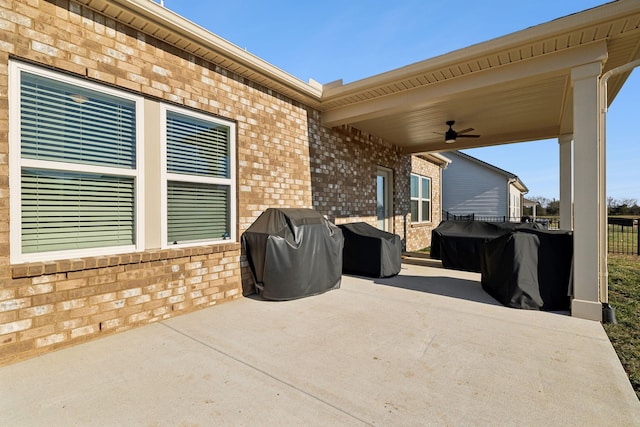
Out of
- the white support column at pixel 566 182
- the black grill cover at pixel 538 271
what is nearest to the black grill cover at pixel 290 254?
the black grill cover at pixel 538 271

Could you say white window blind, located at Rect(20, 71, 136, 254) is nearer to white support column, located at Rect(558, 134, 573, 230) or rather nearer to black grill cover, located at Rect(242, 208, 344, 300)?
black grill cover, located at Rect(242, 208, 344, 300)

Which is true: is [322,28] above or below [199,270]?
above

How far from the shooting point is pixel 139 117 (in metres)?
3.42

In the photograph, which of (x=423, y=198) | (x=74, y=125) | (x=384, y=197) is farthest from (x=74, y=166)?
(x=423, y=198)

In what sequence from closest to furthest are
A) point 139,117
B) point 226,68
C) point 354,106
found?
point 139,117, point 226,68, point 354,106

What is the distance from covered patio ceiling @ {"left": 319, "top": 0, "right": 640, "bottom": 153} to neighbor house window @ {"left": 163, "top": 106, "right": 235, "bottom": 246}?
7.17ft

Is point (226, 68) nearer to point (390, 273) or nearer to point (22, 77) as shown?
point (22, 77)

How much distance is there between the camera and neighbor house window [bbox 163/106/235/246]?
12.4ft

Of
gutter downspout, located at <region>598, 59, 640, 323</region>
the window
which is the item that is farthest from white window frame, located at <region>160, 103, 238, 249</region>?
the window

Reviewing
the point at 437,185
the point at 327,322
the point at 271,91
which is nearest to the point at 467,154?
the point at 437,185

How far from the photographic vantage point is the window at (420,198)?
10422mm

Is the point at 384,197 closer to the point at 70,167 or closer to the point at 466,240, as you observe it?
the point at 466,240

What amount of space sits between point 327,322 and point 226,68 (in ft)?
11.8

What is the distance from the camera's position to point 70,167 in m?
2.96
